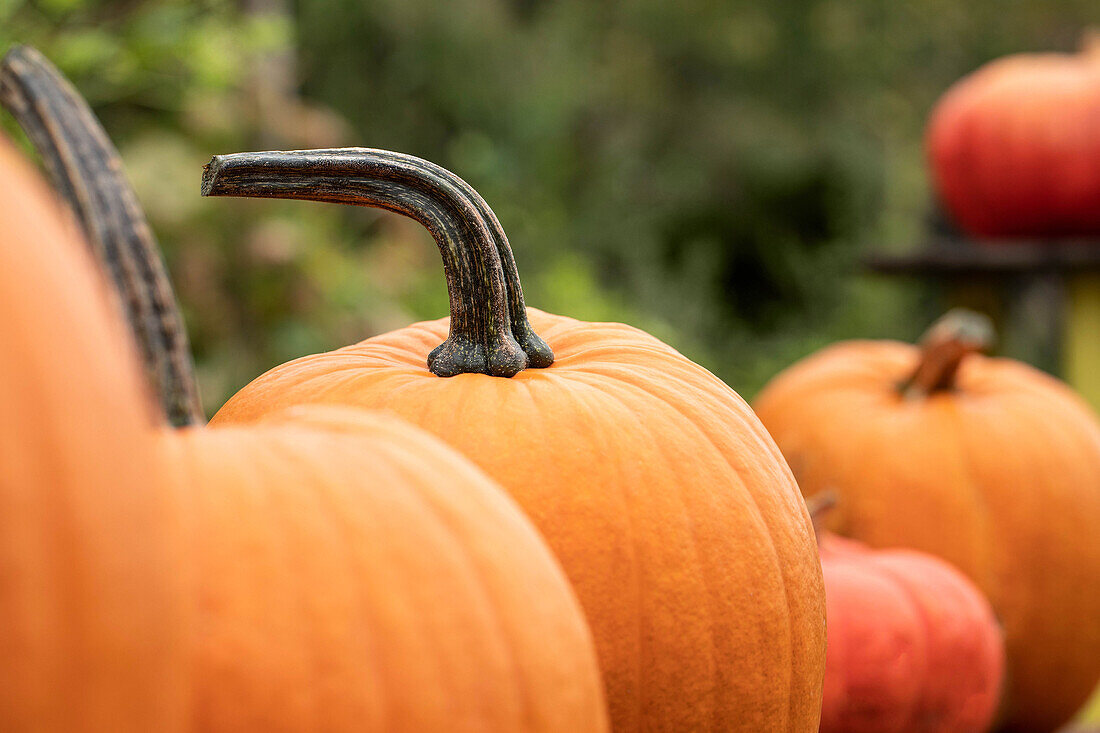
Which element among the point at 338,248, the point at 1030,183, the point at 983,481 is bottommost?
the point at 338,248

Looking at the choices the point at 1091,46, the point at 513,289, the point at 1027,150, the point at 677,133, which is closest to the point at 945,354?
the point at 513,289

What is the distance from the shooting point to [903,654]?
1241mm

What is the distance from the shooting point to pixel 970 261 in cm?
257

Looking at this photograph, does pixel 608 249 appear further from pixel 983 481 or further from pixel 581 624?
pixel 581 624

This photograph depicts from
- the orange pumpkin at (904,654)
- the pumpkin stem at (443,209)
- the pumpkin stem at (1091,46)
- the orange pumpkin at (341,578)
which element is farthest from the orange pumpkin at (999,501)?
the pumpkin stem at (1091,46)

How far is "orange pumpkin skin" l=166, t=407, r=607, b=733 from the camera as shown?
520 millimetres

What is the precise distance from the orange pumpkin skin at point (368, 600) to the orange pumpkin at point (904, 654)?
723 mm

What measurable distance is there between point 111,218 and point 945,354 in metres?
1.28

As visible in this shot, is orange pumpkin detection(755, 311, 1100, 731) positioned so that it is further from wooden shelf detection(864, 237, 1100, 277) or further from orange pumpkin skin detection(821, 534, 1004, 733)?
wooden shelf detection(864, 237, 1100, 277)

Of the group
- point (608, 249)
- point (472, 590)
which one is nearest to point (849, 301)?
point (608, 249)

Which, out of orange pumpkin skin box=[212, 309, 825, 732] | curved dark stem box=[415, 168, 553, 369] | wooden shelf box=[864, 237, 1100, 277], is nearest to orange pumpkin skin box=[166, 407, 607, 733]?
orange pumpkin skin box=[212, 309, 825, 732]

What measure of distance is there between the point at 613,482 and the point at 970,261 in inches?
79.6

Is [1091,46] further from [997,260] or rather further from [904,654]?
[904,654]

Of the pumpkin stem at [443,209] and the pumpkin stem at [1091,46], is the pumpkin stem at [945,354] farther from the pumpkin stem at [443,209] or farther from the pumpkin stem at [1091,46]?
the pumpkin stem at [1091,46]
